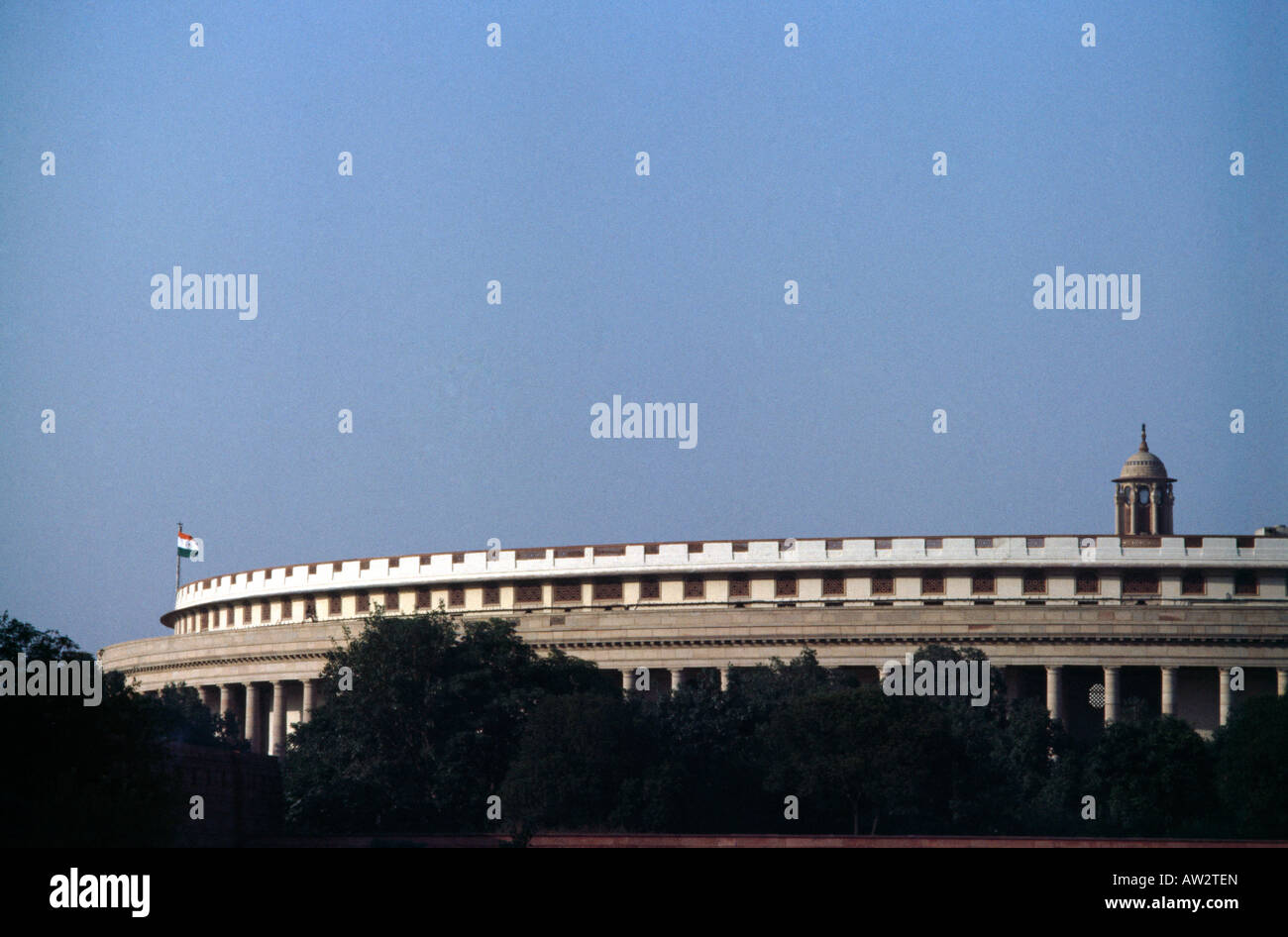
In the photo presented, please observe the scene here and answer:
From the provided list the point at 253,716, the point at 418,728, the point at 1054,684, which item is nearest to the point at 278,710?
the point at 253,716

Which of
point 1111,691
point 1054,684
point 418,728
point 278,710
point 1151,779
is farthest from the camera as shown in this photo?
point 278,710

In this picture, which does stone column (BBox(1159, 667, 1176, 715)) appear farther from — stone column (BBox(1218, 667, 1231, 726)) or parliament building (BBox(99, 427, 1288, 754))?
stone column (BBox(1218, 667, 1231, 726))

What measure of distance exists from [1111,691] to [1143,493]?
1154 inches

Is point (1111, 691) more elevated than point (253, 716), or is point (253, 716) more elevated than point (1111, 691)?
point (1111, 691)

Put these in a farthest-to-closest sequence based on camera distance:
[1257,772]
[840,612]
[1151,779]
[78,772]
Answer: [840,612]
[1151,779]
[1257,772]
[78,772]

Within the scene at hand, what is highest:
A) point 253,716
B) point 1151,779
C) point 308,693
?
point 308,693

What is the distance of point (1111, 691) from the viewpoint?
8594 centimetres

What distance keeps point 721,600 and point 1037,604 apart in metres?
15.1

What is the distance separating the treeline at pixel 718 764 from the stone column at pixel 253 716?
30.2m

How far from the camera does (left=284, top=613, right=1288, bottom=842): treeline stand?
207 feet

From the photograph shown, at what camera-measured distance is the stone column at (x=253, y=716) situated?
101750mm

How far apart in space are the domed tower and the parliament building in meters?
13.3

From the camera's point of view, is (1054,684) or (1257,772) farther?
(1054,684)

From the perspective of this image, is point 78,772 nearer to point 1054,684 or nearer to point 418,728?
point 418,728
